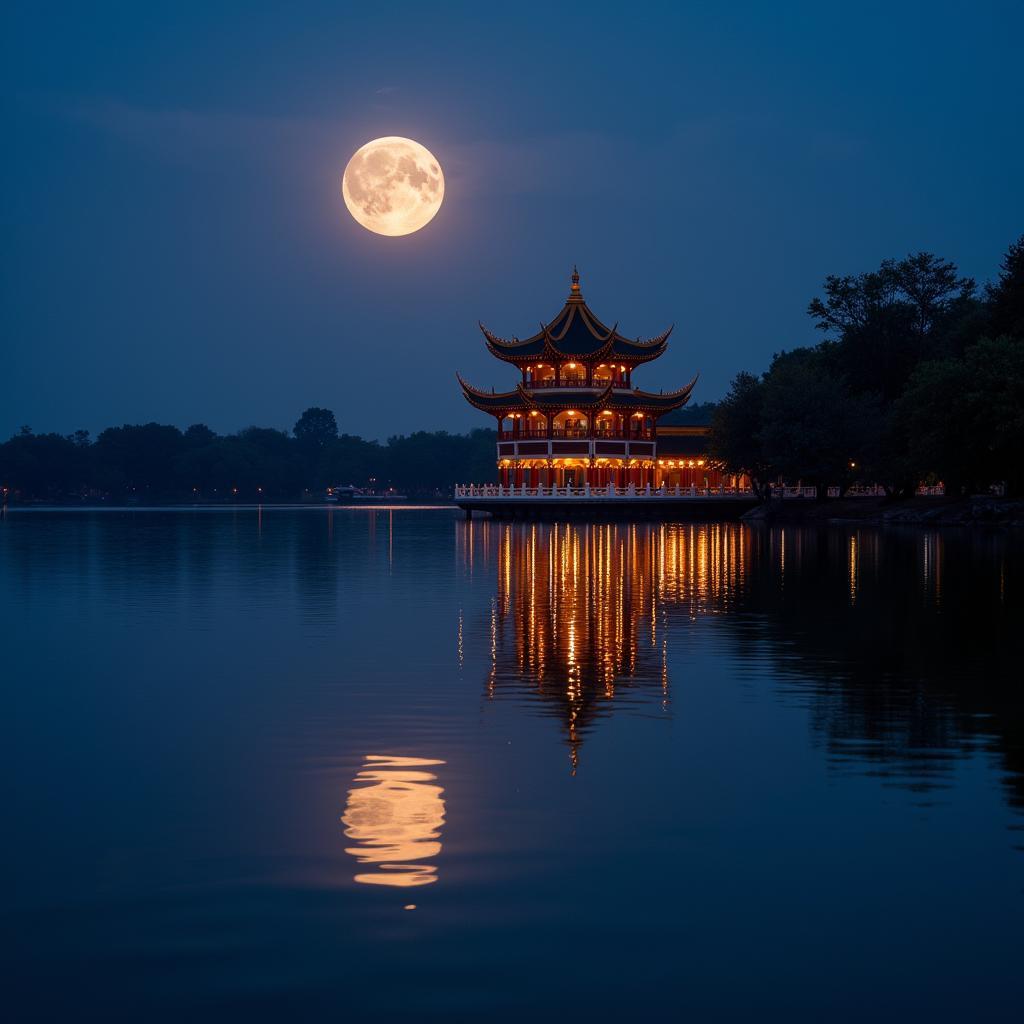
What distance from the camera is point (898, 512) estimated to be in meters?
76.3

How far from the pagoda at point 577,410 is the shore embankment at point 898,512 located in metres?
16.2

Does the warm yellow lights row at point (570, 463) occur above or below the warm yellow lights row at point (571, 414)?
below

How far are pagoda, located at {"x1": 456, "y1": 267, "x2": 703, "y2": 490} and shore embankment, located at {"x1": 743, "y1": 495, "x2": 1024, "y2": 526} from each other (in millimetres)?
16233

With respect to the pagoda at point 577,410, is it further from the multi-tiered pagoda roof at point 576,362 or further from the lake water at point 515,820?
the lake water at point 515,820

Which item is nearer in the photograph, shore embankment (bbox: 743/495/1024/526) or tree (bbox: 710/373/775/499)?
shore embankment (bbox: 743/495/1024/526)

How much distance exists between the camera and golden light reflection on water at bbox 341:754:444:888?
345 inches

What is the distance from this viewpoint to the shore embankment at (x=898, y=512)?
218 ft

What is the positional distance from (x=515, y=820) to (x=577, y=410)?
3610 inches

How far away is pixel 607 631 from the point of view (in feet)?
73.8

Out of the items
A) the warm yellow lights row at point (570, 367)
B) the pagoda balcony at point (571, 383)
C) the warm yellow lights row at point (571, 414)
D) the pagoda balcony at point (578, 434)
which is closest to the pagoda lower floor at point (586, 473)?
the pagoda balcony at point (578, 434)

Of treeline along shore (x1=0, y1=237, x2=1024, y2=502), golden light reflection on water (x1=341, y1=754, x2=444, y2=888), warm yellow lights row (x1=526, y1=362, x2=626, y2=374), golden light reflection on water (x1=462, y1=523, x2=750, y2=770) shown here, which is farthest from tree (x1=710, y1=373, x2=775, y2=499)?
golden light reflection on water (x1=341, y1=754, x2=444, y2=888)

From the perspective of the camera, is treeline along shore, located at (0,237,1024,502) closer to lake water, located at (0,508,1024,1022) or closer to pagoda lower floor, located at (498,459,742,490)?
pagoda lower floor, located at (498,459,742,490)

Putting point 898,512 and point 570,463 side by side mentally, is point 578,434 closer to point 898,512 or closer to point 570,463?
point 570,463

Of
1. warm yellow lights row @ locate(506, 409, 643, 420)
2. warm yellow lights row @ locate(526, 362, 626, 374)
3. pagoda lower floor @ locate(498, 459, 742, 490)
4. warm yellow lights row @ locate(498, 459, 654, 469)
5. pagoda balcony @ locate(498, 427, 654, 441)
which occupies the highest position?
warm yellow lights row @ locate(526, 362, 626, 374)
